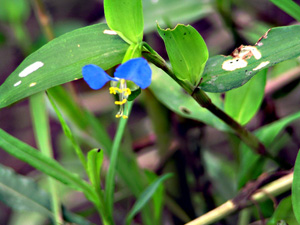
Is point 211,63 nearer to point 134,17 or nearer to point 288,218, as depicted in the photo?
point 134,17

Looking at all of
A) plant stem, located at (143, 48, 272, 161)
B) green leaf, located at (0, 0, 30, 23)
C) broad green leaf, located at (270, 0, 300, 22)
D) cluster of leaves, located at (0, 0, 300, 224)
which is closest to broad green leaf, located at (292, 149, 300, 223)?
cluster of leaves, located at (0, 0, 300, 224)

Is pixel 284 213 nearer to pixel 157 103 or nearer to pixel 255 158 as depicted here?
pixel 255 158

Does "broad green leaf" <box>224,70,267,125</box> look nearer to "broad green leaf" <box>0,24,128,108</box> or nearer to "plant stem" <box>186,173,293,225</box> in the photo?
"plant stem" <box>186,173,293,225</box>

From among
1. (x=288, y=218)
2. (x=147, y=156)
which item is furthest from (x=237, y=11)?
(x=288, y=218)

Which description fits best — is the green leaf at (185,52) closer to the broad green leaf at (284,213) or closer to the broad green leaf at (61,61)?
the broad green leaf at (61,61)

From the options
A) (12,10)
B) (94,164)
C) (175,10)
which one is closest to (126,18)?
(94,164)
